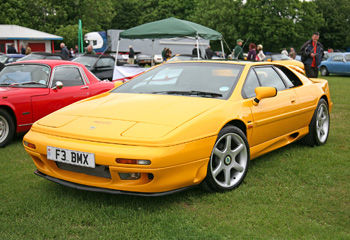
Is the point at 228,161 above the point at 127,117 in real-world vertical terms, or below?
below

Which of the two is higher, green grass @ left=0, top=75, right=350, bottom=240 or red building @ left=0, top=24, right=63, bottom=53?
green grass @ left=0, top=75, right=350, bottom=240

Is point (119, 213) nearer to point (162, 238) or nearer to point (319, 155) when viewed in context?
point (162, 238)

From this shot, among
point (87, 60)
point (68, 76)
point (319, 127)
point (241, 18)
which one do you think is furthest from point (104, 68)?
point (241, 18)

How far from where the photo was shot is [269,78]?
4.67 meters

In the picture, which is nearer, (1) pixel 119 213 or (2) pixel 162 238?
(2) pixel 162 238

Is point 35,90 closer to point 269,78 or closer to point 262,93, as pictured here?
point 269,78

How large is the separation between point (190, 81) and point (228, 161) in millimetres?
1018

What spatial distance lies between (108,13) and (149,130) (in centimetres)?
5369

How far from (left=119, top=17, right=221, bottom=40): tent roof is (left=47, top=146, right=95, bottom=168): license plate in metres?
10.9

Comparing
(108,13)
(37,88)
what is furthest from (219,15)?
(37,88)

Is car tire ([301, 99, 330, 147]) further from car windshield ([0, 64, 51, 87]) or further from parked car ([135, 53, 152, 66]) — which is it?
parked car ([135, 53, 152, 66])

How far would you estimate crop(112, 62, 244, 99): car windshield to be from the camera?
3988 millimetres

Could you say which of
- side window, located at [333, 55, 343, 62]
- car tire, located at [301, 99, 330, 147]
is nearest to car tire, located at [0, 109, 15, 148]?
car tire, located at [301, 99, 330, 147]

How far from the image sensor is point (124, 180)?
3072 millimetres
